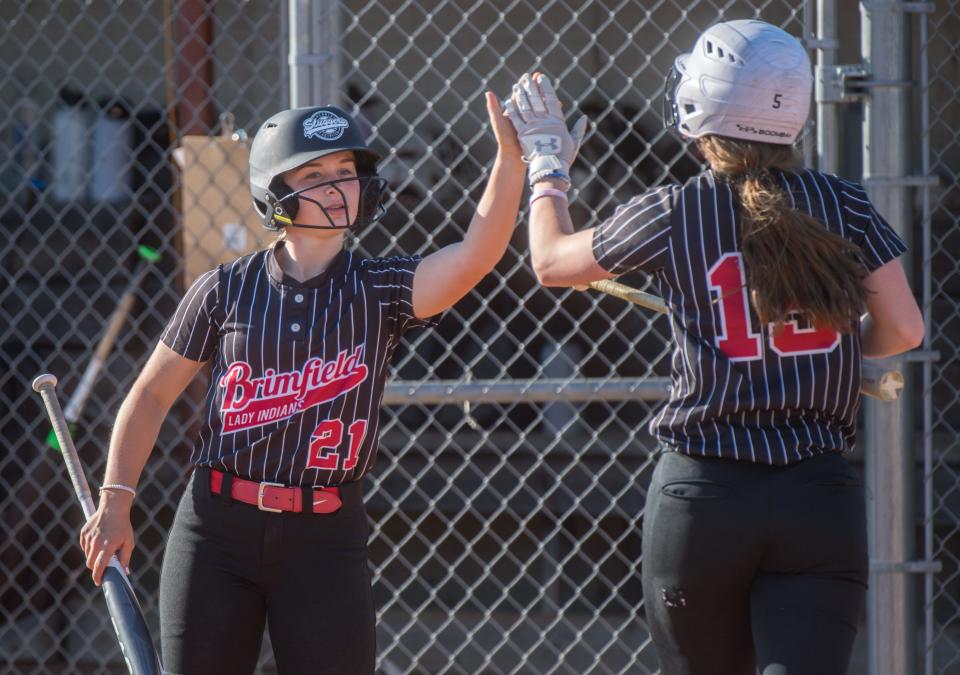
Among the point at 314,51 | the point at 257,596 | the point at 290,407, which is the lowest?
the point at 257,596

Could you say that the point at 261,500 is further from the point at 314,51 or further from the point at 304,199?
the point at 314,51

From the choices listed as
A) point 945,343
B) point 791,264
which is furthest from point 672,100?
point 945,343

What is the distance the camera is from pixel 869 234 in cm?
229

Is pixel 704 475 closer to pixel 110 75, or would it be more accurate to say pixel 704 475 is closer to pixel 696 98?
pixel 696 98

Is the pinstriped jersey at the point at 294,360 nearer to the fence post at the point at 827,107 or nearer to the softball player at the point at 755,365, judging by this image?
the softball player at the point at 755,365

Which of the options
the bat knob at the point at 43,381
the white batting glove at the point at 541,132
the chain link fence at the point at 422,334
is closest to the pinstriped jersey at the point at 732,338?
the white batting glove at the point at 541,132

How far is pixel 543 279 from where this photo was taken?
7.95ft

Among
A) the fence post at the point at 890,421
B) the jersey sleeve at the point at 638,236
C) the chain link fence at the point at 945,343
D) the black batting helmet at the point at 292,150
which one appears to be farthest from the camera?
the chain link fence at the point at 945,343

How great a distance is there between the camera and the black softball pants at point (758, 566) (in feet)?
7.00

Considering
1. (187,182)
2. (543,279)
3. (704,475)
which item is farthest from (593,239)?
(187,182)

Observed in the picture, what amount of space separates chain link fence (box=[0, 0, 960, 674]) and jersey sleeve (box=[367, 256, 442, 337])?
1.57 meters

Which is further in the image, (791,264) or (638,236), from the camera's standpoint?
(638,236)

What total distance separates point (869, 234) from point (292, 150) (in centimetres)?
123

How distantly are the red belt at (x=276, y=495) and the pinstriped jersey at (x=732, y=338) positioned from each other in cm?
75
